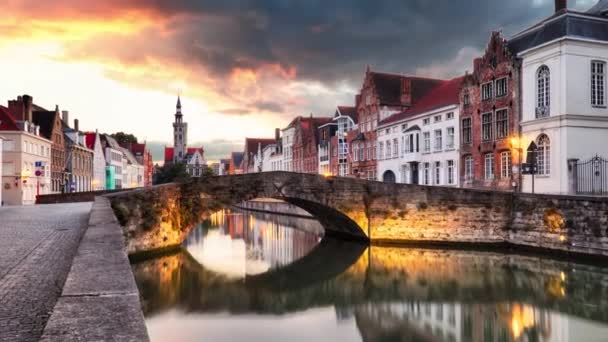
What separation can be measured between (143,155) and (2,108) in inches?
1978

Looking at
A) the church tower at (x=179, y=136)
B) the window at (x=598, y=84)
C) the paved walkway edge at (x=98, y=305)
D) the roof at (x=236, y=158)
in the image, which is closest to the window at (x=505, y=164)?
the window at (x=598, y=84)

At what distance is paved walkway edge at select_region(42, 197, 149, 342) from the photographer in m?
2.64

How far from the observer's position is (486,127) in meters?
25.5

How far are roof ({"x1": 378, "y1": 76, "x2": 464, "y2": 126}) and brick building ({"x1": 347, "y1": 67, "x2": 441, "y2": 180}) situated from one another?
5.09 ft

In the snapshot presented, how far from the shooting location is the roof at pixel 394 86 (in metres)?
36.4

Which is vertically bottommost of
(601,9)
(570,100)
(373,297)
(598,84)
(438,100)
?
(373,297)

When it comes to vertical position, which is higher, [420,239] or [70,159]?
[70,159]

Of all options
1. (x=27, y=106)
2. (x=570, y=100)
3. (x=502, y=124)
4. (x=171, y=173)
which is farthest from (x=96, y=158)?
(x=570, y=100)

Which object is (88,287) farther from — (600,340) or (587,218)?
(587,218)

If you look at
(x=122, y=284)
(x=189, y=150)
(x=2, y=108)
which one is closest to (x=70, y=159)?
(x=2, y=108)

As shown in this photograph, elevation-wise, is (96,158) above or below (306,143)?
below

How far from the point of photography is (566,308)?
12.1 m

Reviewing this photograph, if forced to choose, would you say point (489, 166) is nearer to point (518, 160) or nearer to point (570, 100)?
point (518, 160)

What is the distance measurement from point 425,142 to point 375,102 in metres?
6.86
